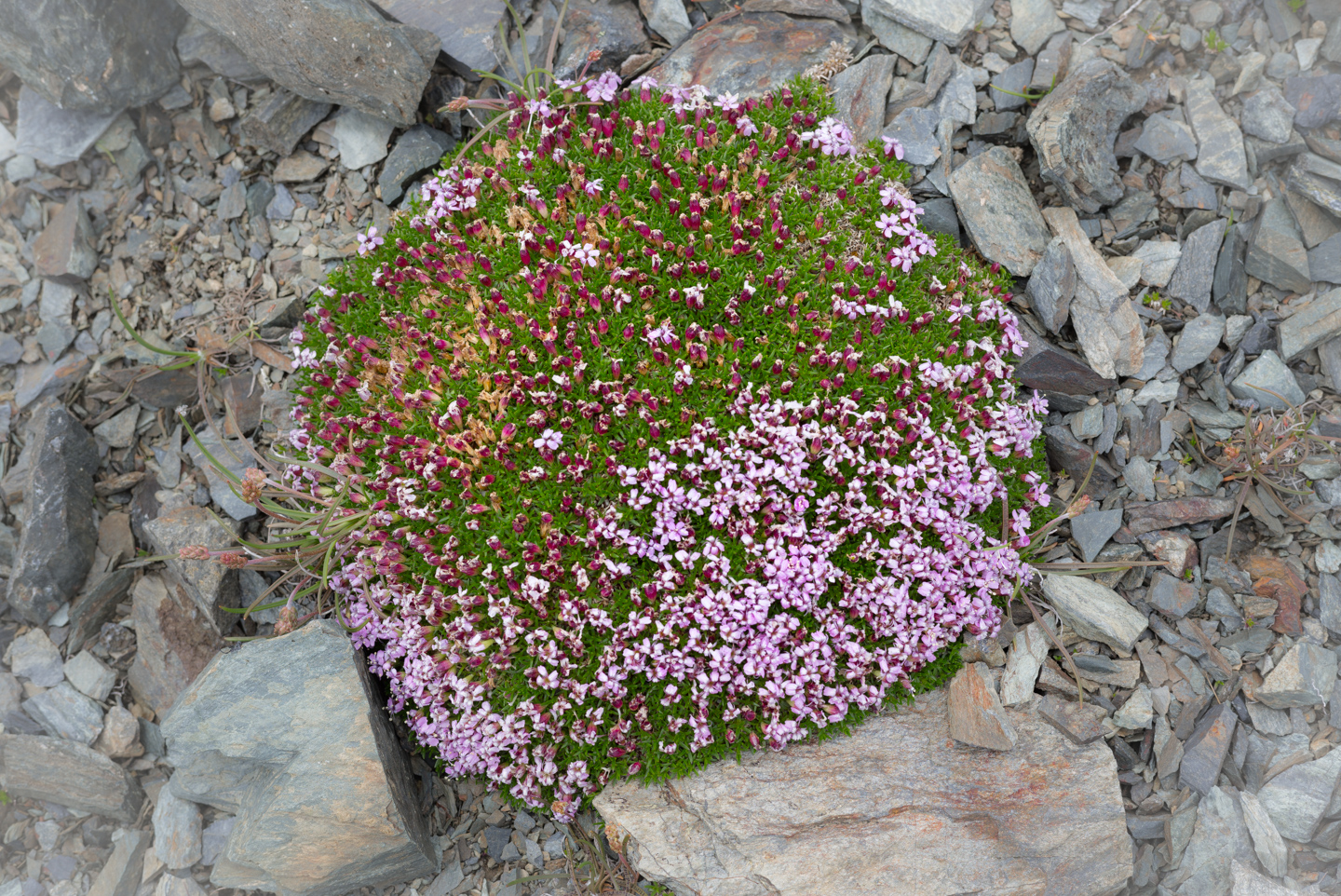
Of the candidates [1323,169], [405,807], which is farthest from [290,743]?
[1323,169]

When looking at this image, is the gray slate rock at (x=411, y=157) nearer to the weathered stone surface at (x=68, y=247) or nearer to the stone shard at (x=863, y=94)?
the weathered stone surface at (x=68, y=247)

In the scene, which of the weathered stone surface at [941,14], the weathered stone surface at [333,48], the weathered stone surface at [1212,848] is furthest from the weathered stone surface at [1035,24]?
the weathered stone surface at [1212,848]

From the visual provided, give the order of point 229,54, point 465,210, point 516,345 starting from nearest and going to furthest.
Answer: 1. point 516,345
2. point 465,210
3. point 229,54

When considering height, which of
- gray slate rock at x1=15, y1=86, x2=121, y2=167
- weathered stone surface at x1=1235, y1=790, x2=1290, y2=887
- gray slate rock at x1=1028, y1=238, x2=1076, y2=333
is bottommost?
weathered stone surface at x1=1235, y1=790, x2=1290, y2=887

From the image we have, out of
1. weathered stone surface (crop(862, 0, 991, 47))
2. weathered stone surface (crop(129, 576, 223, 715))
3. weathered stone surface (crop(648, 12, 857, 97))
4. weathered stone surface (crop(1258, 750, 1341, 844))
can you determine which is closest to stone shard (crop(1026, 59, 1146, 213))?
weathered stone surface (crop(862, 0, 991, 47))

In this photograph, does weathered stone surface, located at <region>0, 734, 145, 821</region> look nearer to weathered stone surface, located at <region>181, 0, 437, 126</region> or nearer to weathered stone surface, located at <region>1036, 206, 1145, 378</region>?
weathered stone surface, located at <region>181, 0, 437, 126</region>

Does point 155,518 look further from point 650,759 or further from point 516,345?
point 650,759
